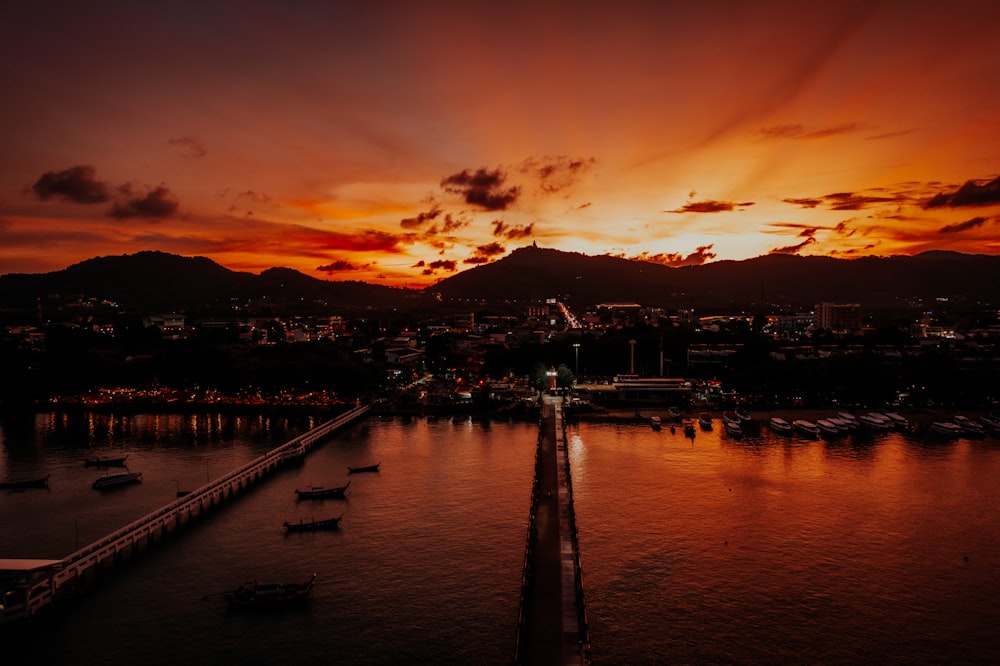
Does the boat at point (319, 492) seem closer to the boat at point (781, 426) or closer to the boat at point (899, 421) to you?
the boat at point (781, 426)

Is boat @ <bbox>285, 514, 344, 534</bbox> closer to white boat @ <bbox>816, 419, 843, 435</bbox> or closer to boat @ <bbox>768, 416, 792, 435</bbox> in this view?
boat @ <bbox>768, 416, 792, 435</bbox>

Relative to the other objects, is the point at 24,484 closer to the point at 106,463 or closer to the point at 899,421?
the point at 106,463

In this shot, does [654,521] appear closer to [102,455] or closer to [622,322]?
[102,455]

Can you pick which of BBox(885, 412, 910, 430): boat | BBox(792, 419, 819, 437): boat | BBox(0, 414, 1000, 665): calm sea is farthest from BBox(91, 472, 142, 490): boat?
BBox(885, 412, 910, 430): boat

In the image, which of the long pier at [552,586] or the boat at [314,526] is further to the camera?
the boat at [314,526]

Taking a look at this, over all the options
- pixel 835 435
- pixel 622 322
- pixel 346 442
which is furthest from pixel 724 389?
pixel 622 322

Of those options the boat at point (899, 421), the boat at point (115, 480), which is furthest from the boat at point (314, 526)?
the boat at point (899, 421)
